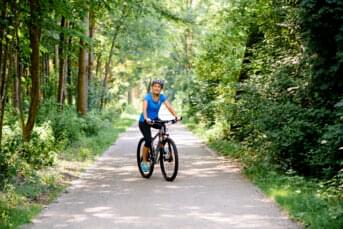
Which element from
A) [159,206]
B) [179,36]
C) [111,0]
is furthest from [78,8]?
[179,36]

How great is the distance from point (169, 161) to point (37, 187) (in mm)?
2742

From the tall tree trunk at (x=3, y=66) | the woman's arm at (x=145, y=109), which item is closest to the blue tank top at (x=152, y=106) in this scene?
the woman's arm at (x=145, y=109)

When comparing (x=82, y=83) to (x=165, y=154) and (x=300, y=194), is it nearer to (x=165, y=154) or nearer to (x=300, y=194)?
(x=165, y=154)

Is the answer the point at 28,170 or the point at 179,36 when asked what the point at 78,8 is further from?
the point at 179,36

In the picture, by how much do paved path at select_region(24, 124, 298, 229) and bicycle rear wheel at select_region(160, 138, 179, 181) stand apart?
0.19 m

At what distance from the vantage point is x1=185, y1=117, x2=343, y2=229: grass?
6.65 meters

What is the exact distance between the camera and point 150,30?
2803cm

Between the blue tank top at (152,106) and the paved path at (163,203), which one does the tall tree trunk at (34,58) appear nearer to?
the paved path at (163,203)

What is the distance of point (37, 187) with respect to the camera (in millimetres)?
9539

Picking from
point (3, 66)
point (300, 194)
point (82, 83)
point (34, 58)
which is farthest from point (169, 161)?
point (82, 83)

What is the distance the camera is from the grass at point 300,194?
665 cm

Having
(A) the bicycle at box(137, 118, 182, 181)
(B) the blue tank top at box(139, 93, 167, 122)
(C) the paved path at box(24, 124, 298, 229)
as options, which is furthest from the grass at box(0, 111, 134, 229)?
(B) the blue tank top at box(139, 93, 167, 122)

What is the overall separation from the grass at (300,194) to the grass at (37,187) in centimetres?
375

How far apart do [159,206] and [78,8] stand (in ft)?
19.8
